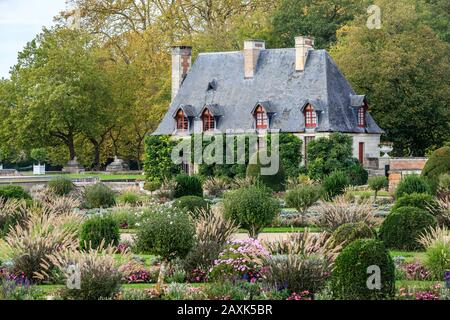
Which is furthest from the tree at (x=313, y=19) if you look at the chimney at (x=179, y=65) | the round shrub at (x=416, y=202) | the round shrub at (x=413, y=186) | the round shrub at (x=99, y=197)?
the round shrub at (x=416, y=202)

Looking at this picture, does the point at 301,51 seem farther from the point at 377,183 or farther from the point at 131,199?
the point at 131,199

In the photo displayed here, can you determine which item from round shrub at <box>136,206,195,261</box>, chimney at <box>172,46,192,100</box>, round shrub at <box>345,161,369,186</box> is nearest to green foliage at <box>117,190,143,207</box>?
round shrub at <box>345,161,369,186</box>

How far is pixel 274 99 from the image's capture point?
194 ft

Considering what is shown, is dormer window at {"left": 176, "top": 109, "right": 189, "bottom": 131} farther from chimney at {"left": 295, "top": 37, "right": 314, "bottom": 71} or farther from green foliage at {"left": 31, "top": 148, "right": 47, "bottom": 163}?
green foliage at {"left": 31, "top": 148, "right": 47, "bottom": 163}

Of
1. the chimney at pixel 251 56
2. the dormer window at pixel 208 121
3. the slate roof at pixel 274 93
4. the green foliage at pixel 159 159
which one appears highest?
the chimney at pixel 251 56

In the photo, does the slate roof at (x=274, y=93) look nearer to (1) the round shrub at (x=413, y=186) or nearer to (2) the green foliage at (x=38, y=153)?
(2) the green foliage at (x=38, y=153)

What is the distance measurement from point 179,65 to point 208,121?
4.74 m

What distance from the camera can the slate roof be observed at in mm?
57750

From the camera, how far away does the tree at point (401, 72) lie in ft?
197

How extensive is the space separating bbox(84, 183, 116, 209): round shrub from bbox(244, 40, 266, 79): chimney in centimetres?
2010

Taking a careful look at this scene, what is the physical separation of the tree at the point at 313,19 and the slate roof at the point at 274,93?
926 cm

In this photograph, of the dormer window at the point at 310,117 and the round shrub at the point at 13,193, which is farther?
the dormer window at the point at 310,117

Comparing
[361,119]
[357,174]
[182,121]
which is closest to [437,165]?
[357,174]
